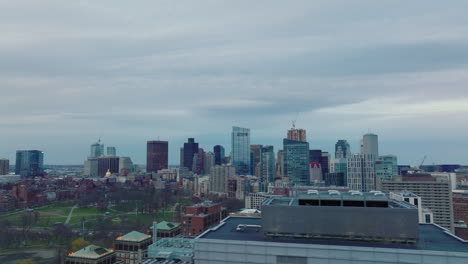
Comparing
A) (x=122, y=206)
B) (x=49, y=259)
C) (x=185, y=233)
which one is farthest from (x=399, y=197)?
(x=122, y=206)

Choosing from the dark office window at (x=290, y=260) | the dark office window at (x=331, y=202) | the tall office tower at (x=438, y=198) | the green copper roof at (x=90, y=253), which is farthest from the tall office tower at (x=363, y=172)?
the dark office window at (x=290, y=260)

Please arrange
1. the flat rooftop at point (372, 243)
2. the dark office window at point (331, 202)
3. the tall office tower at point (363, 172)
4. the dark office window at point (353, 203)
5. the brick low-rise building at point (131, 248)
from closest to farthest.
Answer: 1. the flat rooftop at point (372, 243)
2. the dark office window at point (353, 203)
3. the dark office window at point (331, 202)
4. the brick low-rise building at point (131, 248)
5. the tall office tower at point (363, 172)

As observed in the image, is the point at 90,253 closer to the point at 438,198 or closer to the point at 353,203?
the point at 353,203

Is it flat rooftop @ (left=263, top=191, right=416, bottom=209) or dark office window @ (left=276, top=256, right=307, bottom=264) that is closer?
dark office window @ (left=276, top=256, right=307, bottom=264)

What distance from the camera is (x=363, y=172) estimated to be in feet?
634

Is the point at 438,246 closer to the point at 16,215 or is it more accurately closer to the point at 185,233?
the point at 185,233

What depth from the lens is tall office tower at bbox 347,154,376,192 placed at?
192 meters

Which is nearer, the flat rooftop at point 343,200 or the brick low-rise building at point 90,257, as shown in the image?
the flat rooftop at point 343,200

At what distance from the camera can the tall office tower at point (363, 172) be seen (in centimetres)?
19175

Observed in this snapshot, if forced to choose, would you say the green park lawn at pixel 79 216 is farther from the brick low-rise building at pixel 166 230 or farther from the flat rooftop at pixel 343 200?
the flat rooftop at pixel 343 200

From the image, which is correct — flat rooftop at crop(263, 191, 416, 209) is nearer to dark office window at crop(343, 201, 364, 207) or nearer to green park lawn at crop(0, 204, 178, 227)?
dark office window at crop(343, 201, 364, 207)

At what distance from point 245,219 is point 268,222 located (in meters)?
10.3

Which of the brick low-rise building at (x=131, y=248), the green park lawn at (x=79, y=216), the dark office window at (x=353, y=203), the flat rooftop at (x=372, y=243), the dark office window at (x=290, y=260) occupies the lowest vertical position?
the green park lawn at (x=79, y=216)

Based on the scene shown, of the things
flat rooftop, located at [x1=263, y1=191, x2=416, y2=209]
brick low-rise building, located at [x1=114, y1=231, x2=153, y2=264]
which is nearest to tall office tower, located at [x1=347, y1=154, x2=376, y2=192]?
brick low-rise building, located at [x1=114, y1=231, x2=153, y2=264]
